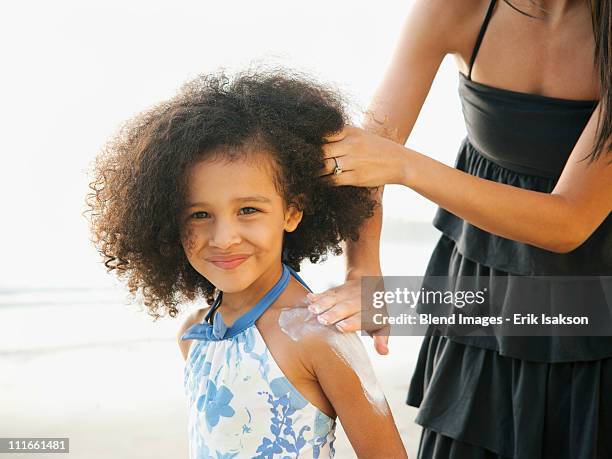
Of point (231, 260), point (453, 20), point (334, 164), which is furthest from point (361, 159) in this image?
point (453, 20)

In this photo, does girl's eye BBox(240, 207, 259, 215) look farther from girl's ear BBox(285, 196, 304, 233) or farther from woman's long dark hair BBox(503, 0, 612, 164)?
woman's long dark hair BBox(503, 0, 612, 164)

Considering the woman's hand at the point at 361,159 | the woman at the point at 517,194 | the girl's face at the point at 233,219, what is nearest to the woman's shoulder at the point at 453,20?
the woman at the point at 517,194

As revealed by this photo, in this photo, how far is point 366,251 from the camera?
1.69 meters

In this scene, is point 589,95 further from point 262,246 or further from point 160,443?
point 160,443

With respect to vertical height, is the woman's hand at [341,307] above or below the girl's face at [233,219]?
below

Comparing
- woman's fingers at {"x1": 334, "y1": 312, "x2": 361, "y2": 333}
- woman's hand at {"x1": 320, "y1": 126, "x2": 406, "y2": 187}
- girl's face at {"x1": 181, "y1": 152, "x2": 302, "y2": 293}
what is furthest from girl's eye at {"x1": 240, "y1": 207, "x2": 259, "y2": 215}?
woman's fingers at {"x1": 334, "y1": 312, "x2": 361, "y2": 333}

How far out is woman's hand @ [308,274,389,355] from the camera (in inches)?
58.4

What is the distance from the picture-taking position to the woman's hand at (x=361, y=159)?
4.82 feet

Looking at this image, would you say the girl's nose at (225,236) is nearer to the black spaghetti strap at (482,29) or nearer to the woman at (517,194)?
the woman at (517,194)

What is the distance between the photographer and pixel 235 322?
61.1 inches

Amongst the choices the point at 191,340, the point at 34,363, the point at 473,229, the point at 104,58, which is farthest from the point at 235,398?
the point at 104,58

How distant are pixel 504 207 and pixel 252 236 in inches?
17.9

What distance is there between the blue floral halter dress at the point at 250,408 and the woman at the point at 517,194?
0.16 meters

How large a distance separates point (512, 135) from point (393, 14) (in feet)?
28.1
